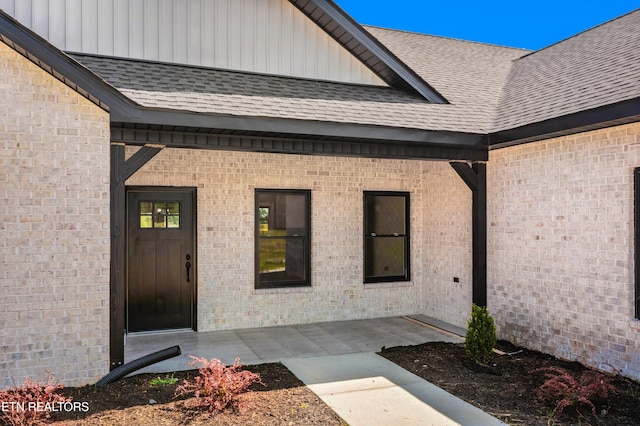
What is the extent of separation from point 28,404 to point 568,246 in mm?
6179

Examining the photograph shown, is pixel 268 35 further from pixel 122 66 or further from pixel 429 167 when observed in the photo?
pixel 429 167

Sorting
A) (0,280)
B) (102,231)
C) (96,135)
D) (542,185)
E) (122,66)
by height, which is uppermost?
(122,66)

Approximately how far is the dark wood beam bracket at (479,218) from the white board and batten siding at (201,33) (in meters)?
2.21

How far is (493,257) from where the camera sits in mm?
7691

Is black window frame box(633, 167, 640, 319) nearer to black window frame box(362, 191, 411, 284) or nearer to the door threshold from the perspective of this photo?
black window frame box(362, 191, 411, 284)

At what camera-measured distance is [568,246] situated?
648 centimetres

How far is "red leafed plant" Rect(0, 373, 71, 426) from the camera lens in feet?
14.2

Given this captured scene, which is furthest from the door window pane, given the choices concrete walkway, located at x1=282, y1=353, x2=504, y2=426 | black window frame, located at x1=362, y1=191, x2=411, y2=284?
black window frame, located at x1=362, y1=191, x2=411, y2=284

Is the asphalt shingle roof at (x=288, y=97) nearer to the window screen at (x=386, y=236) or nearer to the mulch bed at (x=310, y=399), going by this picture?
the window screen at (x=386, y=236)

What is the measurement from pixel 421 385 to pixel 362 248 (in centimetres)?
380

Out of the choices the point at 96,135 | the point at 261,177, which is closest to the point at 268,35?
the point at 261,177

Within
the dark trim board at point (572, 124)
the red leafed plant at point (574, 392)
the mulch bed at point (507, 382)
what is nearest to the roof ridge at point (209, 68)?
the dark trim board at point (572, 124)

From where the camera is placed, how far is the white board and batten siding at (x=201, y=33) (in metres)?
6.88

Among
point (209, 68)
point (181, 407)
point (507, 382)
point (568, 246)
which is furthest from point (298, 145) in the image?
point (507, 382)
